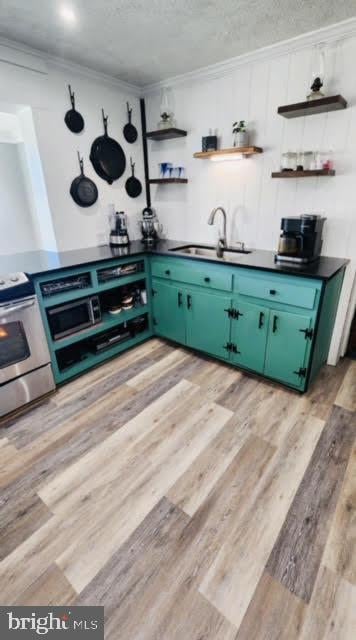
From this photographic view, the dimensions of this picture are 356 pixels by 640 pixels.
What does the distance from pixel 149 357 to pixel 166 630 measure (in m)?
1.94

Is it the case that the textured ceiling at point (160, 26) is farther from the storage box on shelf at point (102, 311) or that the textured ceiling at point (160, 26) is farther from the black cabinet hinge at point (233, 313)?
the black cabinet hinge at point (233, 313)

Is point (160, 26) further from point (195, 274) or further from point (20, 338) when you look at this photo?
point (20, 338)

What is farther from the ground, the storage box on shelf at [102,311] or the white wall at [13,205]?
the white wall at [13,205]

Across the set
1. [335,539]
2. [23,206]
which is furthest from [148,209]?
[335,539]

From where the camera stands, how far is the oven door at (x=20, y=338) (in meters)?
1.95

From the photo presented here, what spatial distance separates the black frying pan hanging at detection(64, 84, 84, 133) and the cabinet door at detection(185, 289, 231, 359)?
1706 millimetres

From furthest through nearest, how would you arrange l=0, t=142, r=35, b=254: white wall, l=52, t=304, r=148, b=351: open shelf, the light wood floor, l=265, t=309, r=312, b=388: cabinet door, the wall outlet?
the wall outlet < l=0, t=142, r=35, b=254: white wall < l=52, t=304, r=148, b=351: open shelf < l=265, t=309, r=312, b=388: cabinet door < the light wood floor

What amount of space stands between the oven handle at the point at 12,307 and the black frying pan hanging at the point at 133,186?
180cm

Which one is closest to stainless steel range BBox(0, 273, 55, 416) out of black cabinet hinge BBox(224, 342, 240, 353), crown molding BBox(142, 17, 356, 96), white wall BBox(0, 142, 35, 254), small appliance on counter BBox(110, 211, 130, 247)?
white wall BBox(0, 142, 35, 254)

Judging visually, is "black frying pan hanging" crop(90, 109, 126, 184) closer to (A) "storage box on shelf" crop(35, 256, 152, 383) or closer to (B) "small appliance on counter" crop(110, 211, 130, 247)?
(B) "small appliance on counter" crop(110, 211, 130, 247)

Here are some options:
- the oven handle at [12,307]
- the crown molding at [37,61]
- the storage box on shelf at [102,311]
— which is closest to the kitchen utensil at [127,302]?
the storage box on shelf at [102,311]

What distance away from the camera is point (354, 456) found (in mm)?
1758

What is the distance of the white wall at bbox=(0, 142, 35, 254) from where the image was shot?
2.60 metres

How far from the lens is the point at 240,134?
249 centimetres
